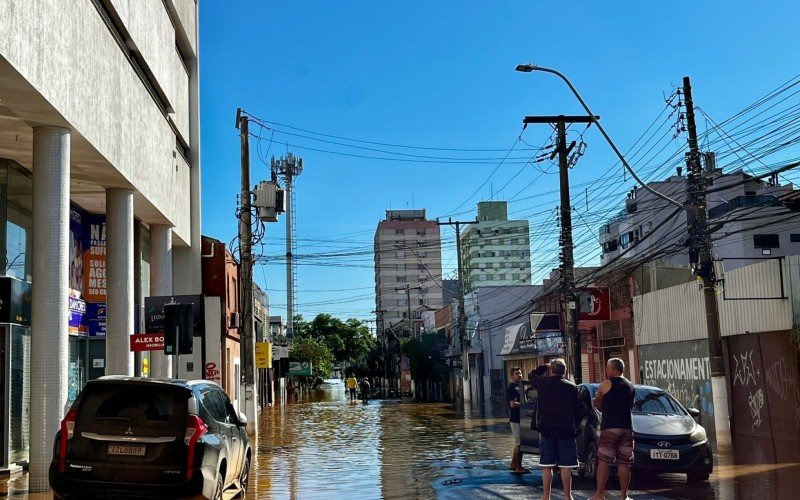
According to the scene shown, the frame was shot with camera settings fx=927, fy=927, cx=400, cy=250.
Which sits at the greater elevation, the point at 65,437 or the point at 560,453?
the point at 65,437

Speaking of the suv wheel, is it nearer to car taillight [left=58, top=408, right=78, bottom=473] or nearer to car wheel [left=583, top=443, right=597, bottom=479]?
car taillight [left=58, top=408, right=78, bottom=473]

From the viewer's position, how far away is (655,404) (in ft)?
52.7

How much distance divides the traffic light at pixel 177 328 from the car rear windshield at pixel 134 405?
16.7 feet

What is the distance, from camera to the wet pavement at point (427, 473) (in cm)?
1393

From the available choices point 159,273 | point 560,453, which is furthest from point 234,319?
point 560,453

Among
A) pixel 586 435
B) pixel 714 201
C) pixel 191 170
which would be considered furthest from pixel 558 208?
pixel 714 201

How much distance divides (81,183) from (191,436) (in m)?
11.6

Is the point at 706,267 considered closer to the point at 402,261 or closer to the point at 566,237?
the point at 566,237

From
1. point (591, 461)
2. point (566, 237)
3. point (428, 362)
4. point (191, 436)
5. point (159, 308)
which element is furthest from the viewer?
point (428, 362)

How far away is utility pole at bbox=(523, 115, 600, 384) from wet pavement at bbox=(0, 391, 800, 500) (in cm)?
A: 399

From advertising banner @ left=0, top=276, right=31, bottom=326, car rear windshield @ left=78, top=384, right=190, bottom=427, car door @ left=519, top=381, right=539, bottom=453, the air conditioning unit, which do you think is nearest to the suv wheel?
car rear windshield @ left=78, top=384, right=190, bottom=427

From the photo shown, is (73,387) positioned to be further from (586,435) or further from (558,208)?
(558,208)

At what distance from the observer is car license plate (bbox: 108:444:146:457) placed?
1066 cm

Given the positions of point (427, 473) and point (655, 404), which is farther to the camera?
point (427, 473)
